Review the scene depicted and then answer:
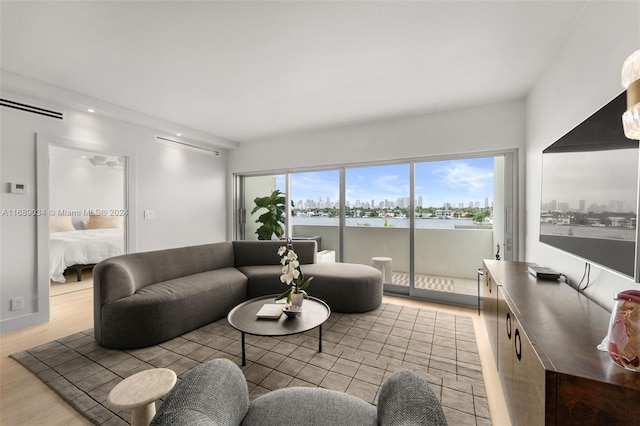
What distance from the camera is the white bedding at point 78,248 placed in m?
4.36

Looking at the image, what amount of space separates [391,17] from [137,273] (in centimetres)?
319

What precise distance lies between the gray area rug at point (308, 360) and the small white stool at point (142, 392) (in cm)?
47

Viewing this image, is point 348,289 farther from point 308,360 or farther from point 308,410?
point 308,410

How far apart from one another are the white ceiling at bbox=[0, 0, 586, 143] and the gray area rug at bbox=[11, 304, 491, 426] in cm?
255

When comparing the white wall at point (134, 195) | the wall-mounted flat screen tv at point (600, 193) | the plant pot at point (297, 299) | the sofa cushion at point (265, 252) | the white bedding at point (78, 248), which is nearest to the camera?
the wall-mounted flat screen tv at point (600, 193)

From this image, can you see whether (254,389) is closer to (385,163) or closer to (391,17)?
(391,17)

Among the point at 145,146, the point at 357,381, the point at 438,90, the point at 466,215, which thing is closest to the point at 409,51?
the point at 438,90

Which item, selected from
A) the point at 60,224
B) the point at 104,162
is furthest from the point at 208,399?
the point at 60,224

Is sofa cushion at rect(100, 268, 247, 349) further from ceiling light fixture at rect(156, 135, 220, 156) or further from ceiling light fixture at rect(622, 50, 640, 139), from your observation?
ceiling light fixture at rect(622, 50, 640, 139)

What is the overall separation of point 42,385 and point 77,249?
138 inches

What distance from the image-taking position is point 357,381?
1.91 metres

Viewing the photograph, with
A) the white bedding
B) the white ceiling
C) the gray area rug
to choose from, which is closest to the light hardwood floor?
the gray area rug

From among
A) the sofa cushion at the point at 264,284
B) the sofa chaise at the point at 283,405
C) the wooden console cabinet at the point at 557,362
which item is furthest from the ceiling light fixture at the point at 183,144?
the wooden console cabinet at the point at 557,362

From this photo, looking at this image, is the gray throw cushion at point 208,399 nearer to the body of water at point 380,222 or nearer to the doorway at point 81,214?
the body of water at point 380,222
